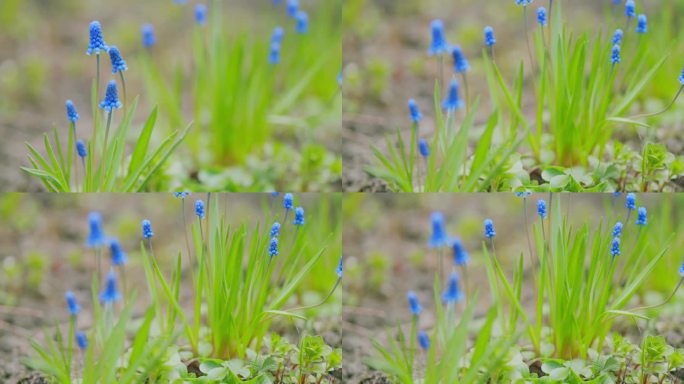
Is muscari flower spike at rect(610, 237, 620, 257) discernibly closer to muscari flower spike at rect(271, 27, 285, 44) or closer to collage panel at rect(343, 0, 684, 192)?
collage panel at rect(343, 0, 684, 192)

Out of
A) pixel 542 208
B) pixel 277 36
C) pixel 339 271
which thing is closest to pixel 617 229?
pixel 542 208

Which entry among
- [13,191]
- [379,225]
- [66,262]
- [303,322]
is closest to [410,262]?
[379,225]

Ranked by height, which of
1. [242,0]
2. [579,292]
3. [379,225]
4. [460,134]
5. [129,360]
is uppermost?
[242,0]

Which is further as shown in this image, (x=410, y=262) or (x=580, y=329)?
(x=410, y=262)

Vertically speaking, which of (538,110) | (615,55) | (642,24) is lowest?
(538,110)

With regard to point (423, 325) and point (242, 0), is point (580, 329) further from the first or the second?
point (242, 0)

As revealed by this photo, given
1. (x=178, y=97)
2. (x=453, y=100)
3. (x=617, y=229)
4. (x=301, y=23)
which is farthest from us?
(x=301, y=23)

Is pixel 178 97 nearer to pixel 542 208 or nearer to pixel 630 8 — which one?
pixel 542 208

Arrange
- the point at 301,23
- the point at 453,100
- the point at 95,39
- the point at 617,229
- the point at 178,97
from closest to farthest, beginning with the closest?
the point at 95,39 < the point at 617,229 < the point at 453,100 < the point at 178,97 < the point at 301,23
